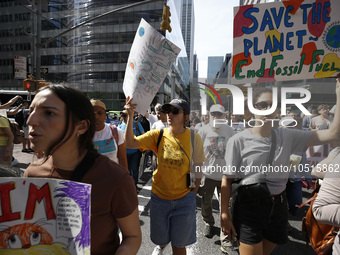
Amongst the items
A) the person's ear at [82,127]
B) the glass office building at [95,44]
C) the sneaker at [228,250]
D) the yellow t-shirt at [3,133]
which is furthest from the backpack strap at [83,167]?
the glass office building at [95,44]

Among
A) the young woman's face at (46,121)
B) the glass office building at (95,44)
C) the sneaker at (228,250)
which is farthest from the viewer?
the glass office building at (95,44)

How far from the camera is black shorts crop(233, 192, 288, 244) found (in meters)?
1.94

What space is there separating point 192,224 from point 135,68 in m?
1.77

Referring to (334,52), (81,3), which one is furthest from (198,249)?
(81,3)

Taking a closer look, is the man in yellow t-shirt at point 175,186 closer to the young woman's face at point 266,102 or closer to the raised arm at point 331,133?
the young woman's face at point 266,102

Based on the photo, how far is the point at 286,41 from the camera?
1855mm

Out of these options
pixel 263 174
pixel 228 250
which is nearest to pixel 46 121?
pixel 263 174

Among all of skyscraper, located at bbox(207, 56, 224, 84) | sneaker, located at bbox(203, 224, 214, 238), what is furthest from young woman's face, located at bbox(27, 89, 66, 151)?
sneaker, located at bbox(203, 224, 214, 238)

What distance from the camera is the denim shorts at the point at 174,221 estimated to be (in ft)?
7.76

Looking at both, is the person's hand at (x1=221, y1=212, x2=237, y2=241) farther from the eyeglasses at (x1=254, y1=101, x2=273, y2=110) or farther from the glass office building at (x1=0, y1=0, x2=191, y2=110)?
the glass office building at (x1=0, y1=0, x2=191, y2=110)

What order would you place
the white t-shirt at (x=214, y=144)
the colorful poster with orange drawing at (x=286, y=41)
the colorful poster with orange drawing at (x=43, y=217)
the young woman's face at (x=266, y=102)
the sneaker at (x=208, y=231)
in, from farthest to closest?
the sneaker at (x=208, y=231) → the white t-shirt at (x=214, y=144) → the young woman's face at (x=266, y=102) → the colorful poster with orange drawing at (x=286, y=41) → the colorful poster with orange drawing at (x=43, y=217)

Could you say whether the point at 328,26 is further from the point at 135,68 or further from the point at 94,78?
the point at 94,78

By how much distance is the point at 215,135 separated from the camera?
3.35 m

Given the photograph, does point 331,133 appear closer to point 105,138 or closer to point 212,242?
point 212,242
